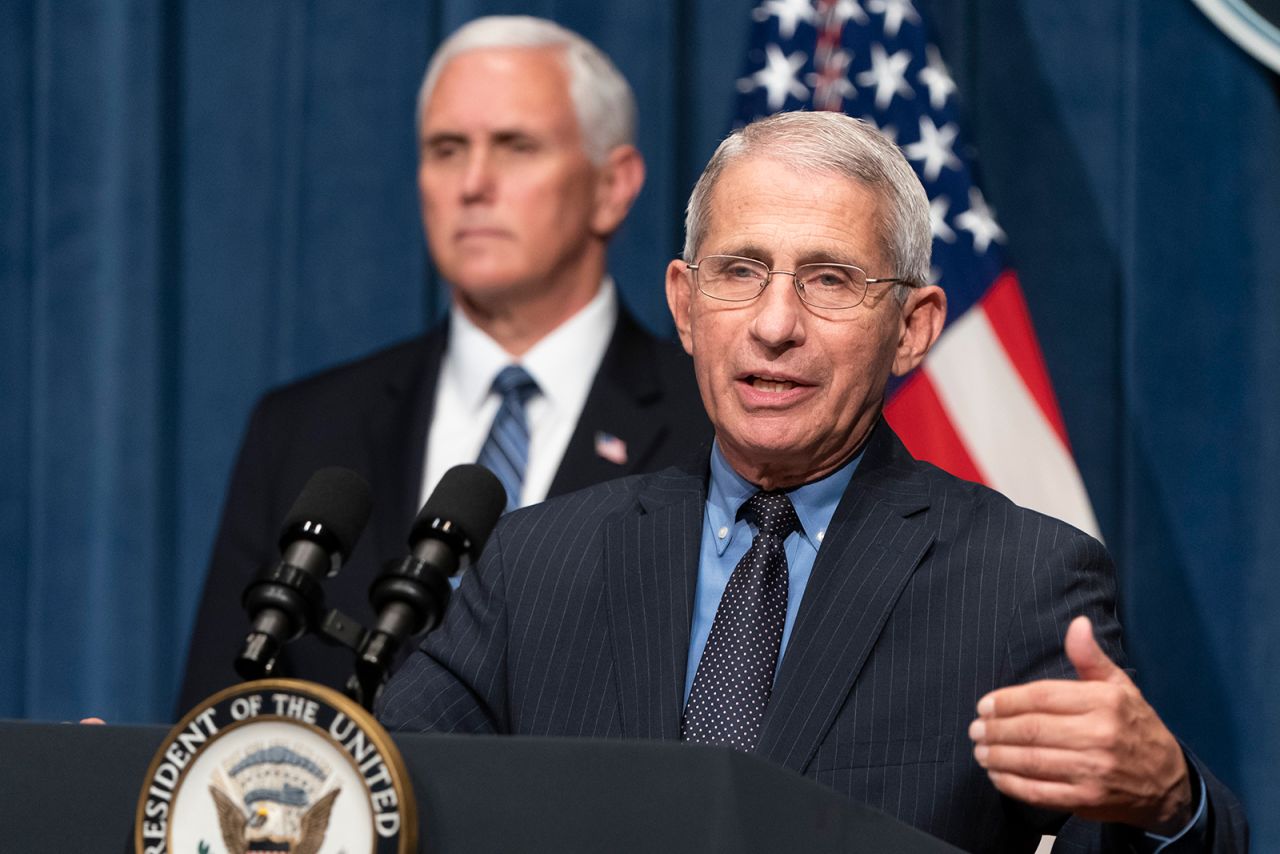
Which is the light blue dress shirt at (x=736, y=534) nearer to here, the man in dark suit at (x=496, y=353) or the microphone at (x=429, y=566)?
the microphone at (x=429, y=566)

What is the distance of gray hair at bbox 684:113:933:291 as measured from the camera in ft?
5.47

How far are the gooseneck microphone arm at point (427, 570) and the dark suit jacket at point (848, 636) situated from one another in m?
0.29

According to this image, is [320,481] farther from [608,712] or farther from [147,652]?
[147,652]

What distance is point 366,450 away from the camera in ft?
9.41

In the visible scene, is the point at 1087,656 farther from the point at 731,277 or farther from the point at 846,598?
the point at 731,277

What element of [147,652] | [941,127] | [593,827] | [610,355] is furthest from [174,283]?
[593,827]

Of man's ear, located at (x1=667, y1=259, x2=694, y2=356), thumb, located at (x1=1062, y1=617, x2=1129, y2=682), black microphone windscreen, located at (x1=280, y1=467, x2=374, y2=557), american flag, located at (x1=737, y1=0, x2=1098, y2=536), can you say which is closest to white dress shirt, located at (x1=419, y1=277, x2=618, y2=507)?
american flag, located at (x1=737, y1=0, x2=1098, y2=536)

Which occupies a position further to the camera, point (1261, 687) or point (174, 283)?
point (174, 283)

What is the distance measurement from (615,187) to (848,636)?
64.2 inches

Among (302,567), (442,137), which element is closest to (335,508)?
(302,567)

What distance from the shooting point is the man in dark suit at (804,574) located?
151 centimetres

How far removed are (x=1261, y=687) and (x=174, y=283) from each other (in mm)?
2266

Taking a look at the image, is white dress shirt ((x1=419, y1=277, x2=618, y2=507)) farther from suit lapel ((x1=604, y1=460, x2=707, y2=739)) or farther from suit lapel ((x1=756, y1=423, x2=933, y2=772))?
suit lapel ((x1=756, y1=423, x2=933, y2=772))

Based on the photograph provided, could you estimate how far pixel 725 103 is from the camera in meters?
3.47
